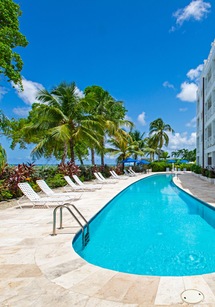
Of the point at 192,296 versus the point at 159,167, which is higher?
the point at 159,167

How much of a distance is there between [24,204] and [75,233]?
15.9 ft

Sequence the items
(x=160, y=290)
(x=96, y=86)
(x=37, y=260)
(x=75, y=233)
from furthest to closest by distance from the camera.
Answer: (x=96, y=86), (x=75, y=233), (x=37, y=260), (x=160, y=290)

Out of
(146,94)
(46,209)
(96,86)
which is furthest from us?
(96,86)

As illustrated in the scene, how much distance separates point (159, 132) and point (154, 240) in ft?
127

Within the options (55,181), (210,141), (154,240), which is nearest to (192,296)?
(154,240)

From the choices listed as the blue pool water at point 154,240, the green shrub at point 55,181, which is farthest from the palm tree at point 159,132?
the blue pool water at point 154,240

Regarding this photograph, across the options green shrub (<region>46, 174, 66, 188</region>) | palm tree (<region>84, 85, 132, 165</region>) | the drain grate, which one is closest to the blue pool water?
→ the drain grate

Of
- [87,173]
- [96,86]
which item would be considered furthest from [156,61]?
[87,173]

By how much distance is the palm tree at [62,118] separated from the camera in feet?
58.4

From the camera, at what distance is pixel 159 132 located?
4400cm

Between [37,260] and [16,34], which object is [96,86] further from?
[37,260]

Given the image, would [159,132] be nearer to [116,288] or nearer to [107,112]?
[107,112]

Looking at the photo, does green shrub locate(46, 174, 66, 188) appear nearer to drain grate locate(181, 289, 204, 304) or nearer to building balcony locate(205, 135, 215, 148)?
drain grate locate(181, 289, 204, 304)

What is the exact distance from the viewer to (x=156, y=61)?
2219cm
